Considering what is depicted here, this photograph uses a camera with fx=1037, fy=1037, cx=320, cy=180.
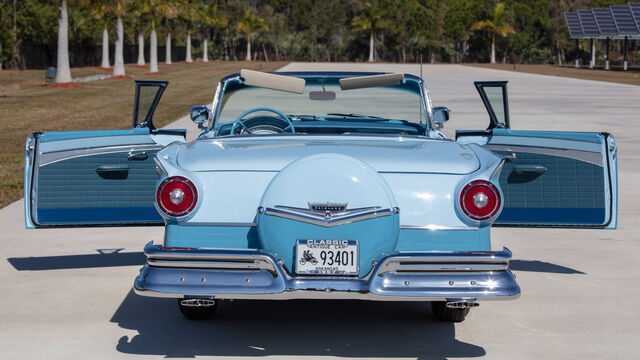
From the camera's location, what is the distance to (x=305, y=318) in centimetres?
642

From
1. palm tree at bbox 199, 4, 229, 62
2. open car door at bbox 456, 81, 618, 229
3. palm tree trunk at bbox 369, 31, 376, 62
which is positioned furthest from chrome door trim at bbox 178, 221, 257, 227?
palm tree trunk at bbox 369, 31, 376, 62

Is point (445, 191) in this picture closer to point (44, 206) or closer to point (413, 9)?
point (44, 206)

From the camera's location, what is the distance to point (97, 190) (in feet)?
22.2

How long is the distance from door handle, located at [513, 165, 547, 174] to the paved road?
2.87ft

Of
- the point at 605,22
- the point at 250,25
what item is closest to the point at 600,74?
the point at 605,22

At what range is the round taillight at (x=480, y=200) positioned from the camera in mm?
5246

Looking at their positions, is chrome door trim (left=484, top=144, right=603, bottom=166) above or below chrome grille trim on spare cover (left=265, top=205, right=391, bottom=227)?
above

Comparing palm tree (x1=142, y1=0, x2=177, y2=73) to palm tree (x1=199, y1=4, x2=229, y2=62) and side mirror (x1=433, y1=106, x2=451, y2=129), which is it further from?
side mirror (x1=433, y1=106, x2=451, y2=129)

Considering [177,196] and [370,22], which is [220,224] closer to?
[177,196]

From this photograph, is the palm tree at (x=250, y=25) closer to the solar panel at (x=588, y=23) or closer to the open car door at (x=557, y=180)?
the solar panel at (x=588, y=23)

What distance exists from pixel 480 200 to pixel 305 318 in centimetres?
166

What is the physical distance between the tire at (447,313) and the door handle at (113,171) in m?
2.17

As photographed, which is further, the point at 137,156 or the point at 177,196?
the point at 137,156

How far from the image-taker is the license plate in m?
5.08
